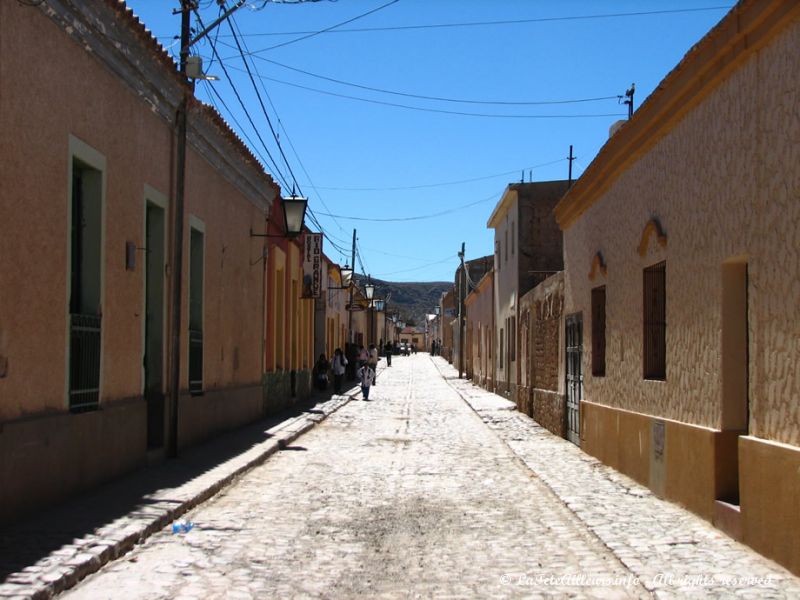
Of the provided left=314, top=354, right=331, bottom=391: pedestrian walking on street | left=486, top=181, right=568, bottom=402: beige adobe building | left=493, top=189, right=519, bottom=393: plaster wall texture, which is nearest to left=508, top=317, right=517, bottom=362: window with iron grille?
left=486, top=181, right=568, bottom=402: beige adobe building

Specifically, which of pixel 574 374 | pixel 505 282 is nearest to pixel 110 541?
pixel 574 374

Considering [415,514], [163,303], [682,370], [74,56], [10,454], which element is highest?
[74,56]

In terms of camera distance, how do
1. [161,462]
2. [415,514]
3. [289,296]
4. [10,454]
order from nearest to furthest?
[10,454] → [415,514] → [161,462] → [289,296]

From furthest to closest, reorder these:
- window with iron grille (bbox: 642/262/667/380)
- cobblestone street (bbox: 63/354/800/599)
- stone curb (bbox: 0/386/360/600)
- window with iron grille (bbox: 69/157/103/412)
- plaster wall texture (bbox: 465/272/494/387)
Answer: plaster wall texture (bbox: 465/272/494/387) < window with iron grille (bbox: 642/262/667/380) < window with iron grille (bbox: 69/157/103/412) < cobblestone street (bbox: 63/354/800/599) < stone curb (bbox: 0/386/360/600)

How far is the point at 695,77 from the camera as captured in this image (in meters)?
8.31

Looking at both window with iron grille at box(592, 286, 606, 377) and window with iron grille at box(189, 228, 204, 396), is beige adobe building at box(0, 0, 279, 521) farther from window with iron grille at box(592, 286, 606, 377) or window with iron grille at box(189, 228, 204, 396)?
window with iron grille at box(592, 286, 606, 377)

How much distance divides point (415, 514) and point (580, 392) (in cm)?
631

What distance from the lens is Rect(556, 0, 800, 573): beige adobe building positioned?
21.3 feet

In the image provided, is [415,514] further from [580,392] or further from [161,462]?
[580,392]

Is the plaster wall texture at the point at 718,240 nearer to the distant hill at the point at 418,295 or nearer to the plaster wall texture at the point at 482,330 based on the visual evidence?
the plaster wall texture at the point at 482,330

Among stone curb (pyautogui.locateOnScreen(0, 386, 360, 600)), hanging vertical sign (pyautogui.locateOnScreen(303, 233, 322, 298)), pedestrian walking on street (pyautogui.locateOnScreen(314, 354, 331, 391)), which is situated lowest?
stone curb (pyautogui.locateOnScreen(0, 386, 360, 600))

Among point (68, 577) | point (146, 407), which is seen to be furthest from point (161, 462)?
point (68, 577)

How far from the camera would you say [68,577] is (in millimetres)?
5770

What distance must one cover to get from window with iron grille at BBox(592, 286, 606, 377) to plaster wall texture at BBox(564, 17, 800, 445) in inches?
46.2
